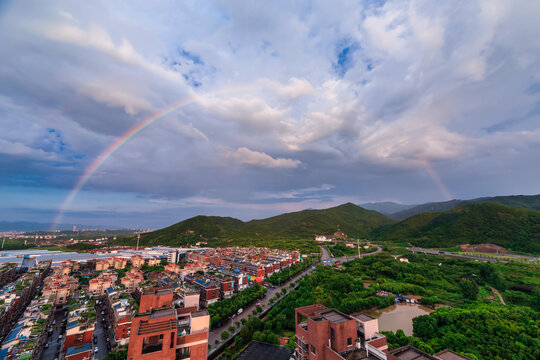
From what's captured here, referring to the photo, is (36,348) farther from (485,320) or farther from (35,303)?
(485,320)

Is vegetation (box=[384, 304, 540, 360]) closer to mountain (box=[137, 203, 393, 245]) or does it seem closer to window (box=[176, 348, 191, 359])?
window (box=[176, 348, 191, 359])

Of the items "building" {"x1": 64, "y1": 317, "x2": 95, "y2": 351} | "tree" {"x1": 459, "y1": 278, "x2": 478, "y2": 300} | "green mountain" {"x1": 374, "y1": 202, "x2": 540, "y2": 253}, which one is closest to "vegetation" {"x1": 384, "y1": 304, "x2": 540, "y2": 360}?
"tree" {"x1": 459, "y1": 278, "x2": 478, "y2": 300}

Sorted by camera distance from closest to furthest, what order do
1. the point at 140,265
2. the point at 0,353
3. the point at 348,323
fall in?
the point at 348,323 → the point at 0,353 → the point at 140,265

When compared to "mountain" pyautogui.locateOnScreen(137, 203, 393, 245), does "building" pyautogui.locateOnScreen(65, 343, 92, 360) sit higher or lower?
lower

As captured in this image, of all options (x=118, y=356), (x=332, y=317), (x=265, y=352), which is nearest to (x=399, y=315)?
(x=265, y=352)

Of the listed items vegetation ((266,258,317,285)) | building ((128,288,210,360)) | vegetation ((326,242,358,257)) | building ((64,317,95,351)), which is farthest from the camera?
vegetation ((326,242,358,257))

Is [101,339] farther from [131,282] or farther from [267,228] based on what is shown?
[267,228]

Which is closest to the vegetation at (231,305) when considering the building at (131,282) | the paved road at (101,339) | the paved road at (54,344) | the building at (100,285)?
the paved road at (101,339)

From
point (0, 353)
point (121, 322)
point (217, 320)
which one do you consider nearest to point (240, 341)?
point (217, 320)
